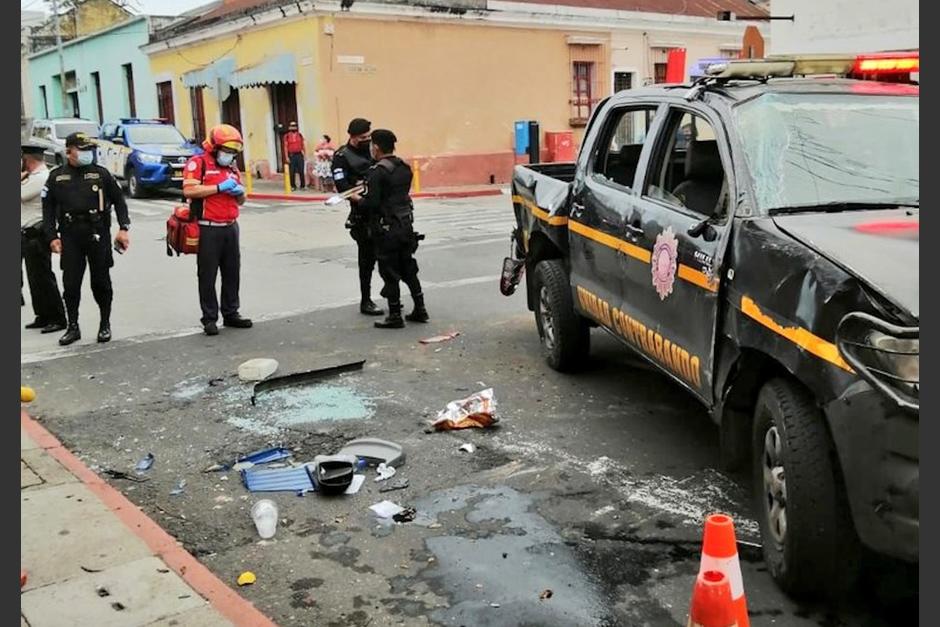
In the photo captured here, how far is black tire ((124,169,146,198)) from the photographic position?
2272 cm

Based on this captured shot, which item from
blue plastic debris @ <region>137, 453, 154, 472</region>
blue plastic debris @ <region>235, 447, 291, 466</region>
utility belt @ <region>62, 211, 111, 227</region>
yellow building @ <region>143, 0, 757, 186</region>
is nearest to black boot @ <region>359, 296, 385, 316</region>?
utility belt @ <region>62, 211, 111, 227</region>

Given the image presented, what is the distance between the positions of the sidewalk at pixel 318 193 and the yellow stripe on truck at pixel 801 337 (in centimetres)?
1858

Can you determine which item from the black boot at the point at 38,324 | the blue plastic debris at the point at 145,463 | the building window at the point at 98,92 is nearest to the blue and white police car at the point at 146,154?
the black boot at the point at 38,324

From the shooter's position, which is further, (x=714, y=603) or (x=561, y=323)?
(x=561, y=323)

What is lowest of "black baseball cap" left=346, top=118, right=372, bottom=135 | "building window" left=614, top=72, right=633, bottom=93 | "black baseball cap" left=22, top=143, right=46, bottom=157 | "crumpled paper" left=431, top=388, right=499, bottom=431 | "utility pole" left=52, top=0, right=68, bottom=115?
"crumpled paper" left=431, top=388, right=499, bottom=431

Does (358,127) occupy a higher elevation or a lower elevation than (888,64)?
lower

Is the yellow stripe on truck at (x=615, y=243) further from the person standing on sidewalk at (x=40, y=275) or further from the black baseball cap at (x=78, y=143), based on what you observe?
the person standing on sidewalk at (x=40, y=275)

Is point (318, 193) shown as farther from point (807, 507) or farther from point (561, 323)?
point (807, 507)

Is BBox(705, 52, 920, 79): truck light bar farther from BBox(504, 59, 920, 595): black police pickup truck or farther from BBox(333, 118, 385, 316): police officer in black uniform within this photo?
BBox(333, 118, 385, 316): police officer in black uniform

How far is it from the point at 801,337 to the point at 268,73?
2378cm

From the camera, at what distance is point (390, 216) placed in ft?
26.9

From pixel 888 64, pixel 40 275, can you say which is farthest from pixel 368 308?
pixel 888 64

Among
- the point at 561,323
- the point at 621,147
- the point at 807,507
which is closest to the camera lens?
the point at 807,507

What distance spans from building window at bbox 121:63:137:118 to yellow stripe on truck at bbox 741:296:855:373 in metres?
35.1
